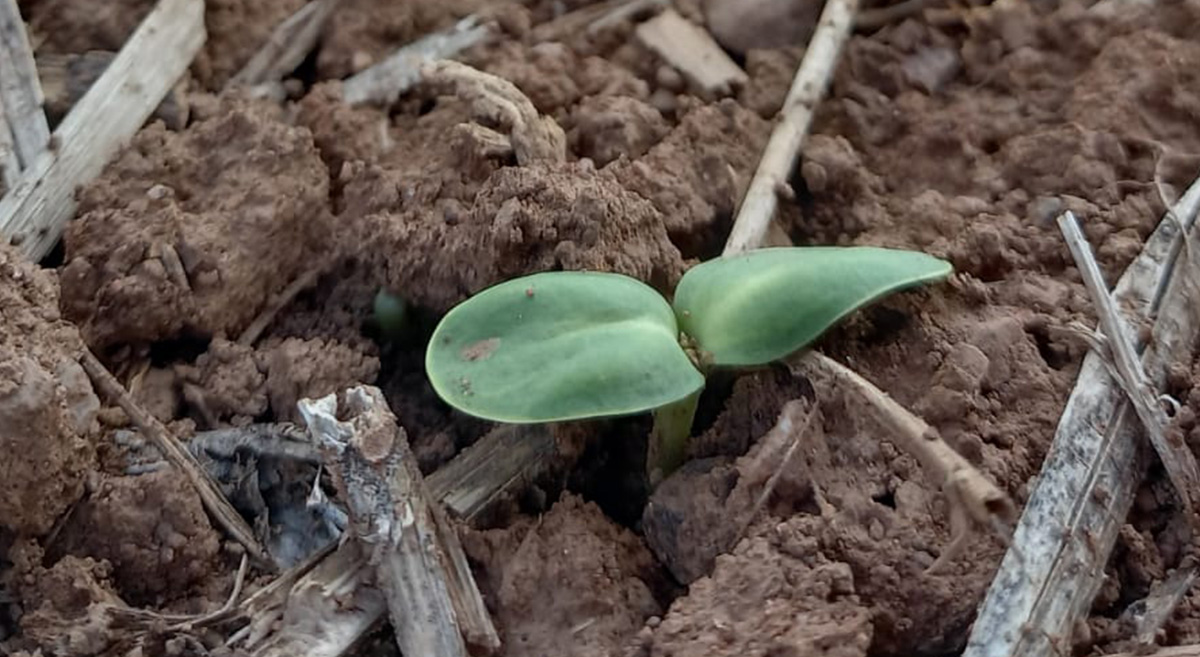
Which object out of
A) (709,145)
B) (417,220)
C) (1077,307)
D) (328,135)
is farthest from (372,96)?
(1077,307)

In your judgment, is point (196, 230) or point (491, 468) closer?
point (491, 468)

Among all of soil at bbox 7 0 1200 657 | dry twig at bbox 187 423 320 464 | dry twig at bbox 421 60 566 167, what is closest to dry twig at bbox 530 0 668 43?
soil at bbox 7 0 1200 657

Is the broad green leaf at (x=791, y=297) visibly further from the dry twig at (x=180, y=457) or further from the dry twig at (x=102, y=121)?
the dry twig at (x=102, y=121)

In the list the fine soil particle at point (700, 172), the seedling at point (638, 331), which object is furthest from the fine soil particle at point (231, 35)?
the seedling at point (638, 331)

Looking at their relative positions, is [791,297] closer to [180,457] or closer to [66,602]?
[180,457]

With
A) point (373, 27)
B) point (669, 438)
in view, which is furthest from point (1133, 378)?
point (373, 27)

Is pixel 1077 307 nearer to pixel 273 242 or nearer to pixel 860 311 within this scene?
pixel 860 311
